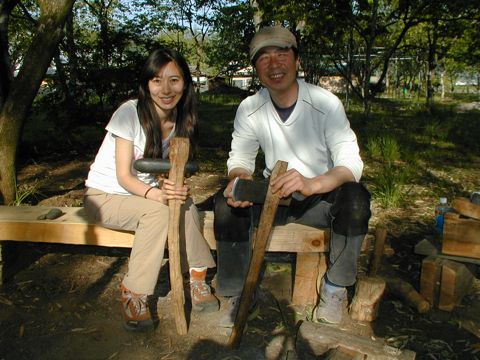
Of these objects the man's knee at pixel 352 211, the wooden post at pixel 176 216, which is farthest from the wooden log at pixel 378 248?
the wooden post at pixel 176 216

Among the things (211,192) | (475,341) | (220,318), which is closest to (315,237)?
(220,318)

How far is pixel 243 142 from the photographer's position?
9.46 feet

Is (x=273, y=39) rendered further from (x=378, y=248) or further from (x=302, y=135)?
(x=378, y=248)

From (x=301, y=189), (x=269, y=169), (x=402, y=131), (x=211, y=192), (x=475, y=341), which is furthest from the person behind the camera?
(x=402, y=131)

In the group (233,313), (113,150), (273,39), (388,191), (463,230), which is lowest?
(233,313)

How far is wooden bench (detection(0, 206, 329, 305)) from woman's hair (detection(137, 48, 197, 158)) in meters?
0.57

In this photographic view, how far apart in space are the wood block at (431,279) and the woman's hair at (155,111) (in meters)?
1.65

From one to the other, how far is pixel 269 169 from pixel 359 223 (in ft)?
2.47

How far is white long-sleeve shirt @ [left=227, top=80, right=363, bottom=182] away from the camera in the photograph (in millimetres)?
2631

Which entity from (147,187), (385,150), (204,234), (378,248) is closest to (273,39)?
(147,187)

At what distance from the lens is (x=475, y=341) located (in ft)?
8.15

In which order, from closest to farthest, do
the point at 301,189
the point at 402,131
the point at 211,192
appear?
the point at 301,189 → the point at 211,192 → the point at 402,131

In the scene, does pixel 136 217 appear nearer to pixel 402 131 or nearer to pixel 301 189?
pixel 301 189

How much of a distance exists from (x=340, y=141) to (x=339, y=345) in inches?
46.0
